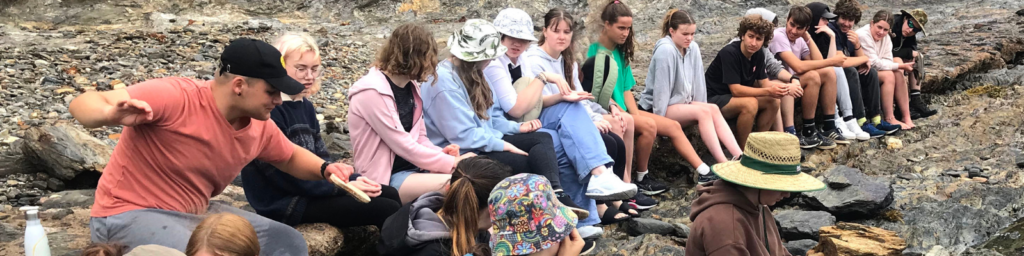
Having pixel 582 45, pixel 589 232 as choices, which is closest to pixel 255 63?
pixel 589 232

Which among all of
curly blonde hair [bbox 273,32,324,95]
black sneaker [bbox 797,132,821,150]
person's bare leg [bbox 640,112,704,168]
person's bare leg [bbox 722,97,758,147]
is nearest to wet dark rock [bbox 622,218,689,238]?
person's bare leg [bbox 640,112,704,168]

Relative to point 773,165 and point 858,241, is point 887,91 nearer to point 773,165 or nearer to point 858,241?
point 858,241

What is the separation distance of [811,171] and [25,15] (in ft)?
30.7

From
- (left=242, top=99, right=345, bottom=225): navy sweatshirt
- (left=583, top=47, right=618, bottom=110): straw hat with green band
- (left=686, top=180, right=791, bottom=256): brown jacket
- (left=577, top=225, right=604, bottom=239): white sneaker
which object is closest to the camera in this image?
(left=686, top=180, right=791, bottom=256): brown jacket

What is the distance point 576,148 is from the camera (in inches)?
205

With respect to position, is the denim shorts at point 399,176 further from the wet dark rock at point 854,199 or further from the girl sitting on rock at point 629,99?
the wet dark rock at point 854,199

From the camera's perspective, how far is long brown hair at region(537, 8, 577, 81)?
5.59m

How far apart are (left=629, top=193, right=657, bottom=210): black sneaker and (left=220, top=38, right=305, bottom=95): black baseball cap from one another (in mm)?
3153

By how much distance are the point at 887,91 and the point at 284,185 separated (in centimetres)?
656

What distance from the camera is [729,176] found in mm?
3301

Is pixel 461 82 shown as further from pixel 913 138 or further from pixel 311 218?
pixel 913 138

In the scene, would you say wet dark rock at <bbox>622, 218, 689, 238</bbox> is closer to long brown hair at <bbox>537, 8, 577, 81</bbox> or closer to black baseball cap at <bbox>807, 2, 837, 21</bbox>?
long brown hair at <bbox>537, 8, 577, 81</bbox>

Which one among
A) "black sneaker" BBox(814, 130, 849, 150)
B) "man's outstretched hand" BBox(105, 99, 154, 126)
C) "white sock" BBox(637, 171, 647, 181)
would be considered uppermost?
"man's outstretched hand" BBox(105, 99, 154, 126)

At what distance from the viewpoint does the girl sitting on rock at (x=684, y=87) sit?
6375mm
